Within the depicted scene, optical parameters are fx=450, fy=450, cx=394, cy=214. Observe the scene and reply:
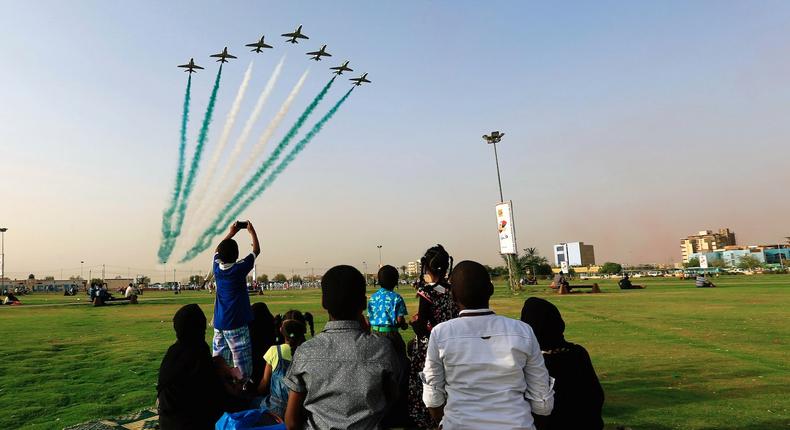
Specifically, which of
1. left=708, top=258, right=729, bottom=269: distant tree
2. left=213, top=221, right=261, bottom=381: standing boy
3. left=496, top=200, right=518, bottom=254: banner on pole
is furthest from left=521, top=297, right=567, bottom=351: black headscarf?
left=708, top=258, right=729, bottom=269: distant tree

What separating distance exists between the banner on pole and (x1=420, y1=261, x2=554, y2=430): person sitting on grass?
43886 millimetres

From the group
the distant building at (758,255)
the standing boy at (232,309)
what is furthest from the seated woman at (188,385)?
the distant building at (758,255)

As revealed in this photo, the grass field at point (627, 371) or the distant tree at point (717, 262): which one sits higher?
the grass field at point (627, 371)

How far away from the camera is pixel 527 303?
3852mm

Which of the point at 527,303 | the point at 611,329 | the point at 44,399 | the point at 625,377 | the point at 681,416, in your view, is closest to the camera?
the point at 527,303

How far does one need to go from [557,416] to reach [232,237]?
13.7ft

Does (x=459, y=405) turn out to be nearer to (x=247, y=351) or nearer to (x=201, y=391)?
(x=201, y=391)

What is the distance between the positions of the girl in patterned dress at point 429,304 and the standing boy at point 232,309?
6.78ft

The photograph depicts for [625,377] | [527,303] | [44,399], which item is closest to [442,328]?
[527,303]

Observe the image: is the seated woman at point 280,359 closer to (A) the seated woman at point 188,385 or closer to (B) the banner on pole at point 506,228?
(A) the seated woman at point 188,385

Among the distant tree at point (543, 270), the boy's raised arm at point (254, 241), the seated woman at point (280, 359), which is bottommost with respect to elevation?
the distant tree at point (543, 270)

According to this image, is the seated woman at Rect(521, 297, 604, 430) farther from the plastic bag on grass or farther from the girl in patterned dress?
the plastic bag on grass

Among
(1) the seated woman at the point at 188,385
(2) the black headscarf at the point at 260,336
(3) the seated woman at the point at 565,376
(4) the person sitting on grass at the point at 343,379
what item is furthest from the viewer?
(2) the black headscarf at the point at 260,336

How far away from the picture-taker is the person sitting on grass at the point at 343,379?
2654 mm
